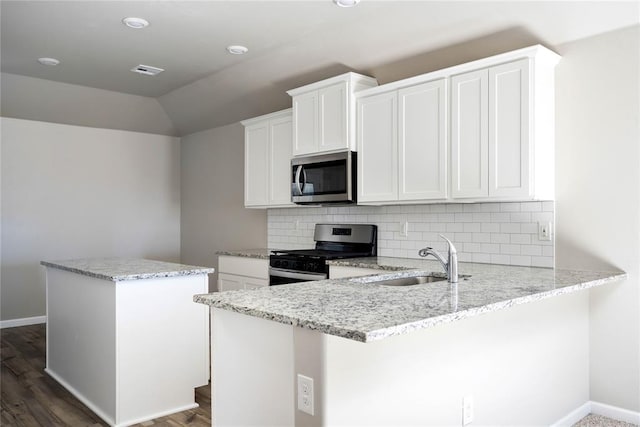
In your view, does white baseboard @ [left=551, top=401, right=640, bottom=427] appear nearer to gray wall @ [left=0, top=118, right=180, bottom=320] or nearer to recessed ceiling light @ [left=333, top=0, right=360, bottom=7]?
recessed ceiling light @ [left=333, top=0, right=360, bottom=7]

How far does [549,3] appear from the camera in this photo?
2.78 meters

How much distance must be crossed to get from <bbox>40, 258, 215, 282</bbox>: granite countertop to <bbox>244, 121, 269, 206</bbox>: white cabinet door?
154 centimetres

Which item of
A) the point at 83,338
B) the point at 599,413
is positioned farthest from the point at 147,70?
the point at 599,413

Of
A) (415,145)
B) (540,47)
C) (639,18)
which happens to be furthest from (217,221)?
(639,18)

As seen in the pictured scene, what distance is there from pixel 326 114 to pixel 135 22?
1546 millimetres

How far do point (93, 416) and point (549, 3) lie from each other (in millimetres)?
3557

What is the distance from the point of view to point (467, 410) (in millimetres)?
A: 2074

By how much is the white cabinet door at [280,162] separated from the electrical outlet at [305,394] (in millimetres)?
3053

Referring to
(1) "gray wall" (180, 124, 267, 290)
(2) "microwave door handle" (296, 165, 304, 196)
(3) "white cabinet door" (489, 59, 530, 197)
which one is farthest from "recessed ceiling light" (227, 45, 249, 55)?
(3) "white cabinet door" (489, 59, 530, 197)

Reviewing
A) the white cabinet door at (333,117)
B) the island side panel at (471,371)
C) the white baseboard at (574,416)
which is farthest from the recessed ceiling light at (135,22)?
the white baseboard at (574,416)

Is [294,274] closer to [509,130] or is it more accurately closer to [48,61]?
[509,130]

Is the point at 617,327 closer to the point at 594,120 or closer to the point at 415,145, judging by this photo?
the point at 594,120

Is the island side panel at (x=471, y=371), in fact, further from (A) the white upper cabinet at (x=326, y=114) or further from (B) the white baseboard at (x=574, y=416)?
(A) the white upper cabinet at (x=326, y=114)

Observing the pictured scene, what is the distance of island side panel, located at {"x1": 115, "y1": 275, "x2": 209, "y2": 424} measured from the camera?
2875mm
